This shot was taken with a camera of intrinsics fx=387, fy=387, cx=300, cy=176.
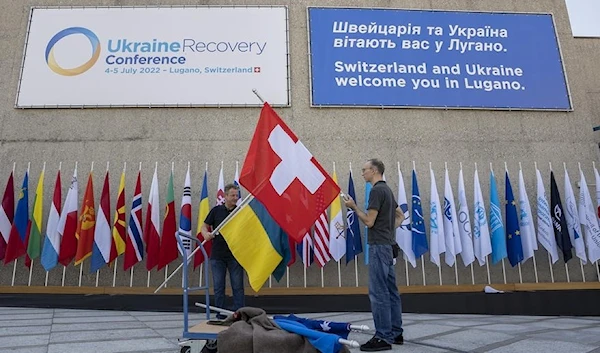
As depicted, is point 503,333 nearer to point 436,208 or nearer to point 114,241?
point 436,208

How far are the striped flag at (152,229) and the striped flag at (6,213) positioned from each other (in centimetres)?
159

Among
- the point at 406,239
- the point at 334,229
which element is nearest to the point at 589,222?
the point at 406,239

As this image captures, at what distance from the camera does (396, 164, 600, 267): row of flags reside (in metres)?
4.90

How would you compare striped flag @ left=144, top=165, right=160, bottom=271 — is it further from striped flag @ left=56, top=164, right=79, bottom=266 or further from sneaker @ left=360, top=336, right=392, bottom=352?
sneaker @ left=360, top=336, right=392, bottom=352

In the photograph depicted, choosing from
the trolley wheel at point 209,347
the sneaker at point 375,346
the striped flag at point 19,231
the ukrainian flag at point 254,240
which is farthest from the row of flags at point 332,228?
the trolley wheel at point 209,347

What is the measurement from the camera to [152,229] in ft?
15.4

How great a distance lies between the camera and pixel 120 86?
549cm

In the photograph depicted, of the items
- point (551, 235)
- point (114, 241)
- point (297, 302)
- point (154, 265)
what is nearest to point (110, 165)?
point (114, 241)

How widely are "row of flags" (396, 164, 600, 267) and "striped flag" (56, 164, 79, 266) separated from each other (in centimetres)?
397

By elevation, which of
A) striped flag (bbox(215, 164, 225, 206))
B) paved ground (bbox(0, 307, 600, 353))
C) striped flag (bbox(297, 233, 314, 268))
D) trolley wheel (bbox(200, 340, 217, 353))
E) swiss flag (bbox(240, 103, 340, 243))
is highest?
striped flag (bbox(215, 164, 225, 206))

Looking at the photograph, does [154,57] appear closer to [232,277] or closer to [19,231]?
[19,231]

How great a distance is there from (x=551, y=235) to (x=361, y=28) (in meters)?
3.92

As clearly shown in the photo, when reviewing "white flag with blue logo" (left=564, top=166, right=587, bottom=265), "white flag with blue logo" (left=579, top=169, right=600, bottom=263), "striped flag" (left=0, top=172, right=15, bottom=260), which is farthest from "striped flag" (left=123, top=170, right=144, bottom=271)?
"white flag with blue logo" (left=579, top=169, right=600, bottom=263)

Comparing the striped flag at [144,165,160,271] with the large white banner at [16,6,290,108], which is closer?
the striped flag at [144,165,160,271]
